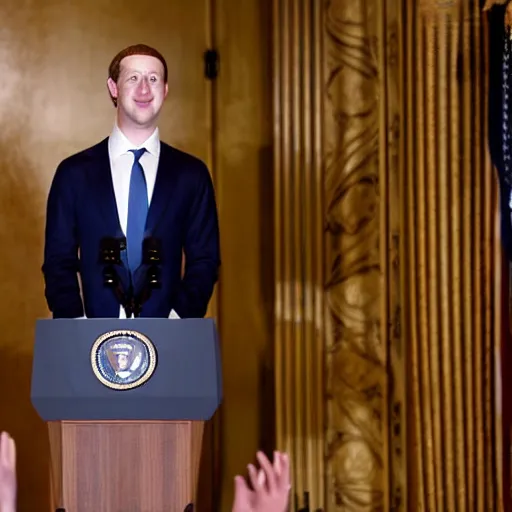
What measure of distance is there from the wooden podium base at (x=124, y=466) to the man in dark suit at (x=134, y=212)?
74 centimetres

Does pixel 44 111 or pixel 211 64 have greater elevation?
pixel 211 64

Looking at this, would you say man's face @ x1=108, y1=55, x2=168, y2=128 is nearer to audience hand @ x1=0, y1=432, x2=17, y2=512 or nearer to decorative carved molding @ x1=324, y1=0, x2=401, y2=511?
decorative carved molding @ x1=324, y1=0, x2=401, y2=511

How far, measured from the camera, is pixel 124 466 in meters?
3.18

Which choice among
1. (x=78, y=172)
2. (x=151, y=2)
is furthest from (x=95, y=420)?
(x=151, y=2)

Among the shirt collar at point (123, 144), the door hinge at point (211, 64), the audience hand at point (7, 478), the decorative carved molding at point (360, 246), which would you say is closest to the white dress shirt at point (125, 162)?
the shirt collar at point (123, 144)

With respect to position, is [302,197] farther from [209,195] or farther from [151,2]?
[151,2]

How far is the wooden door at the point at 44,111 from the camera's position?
159 inches

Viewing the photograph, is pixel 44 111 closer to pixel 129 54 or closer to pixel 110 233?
pixel 129 54

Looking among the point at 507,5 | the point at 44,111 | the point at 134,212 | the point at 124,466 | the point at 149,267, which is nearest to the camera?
the point at 124,466

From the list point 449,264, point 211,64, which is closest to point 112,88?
point 211,64

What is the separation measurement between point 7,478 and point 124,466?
3.78ft

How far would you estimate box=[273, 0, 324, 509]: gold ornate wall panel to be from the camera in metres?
3.95

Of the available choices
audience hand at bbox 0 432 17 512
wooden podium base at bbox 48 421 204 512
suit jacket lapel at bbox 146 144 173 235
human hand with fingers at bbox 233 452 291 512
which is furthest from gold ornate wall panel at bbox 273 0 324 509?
audience hand at bbox 0 432 17 512

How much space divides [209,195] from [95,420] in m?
1.20
